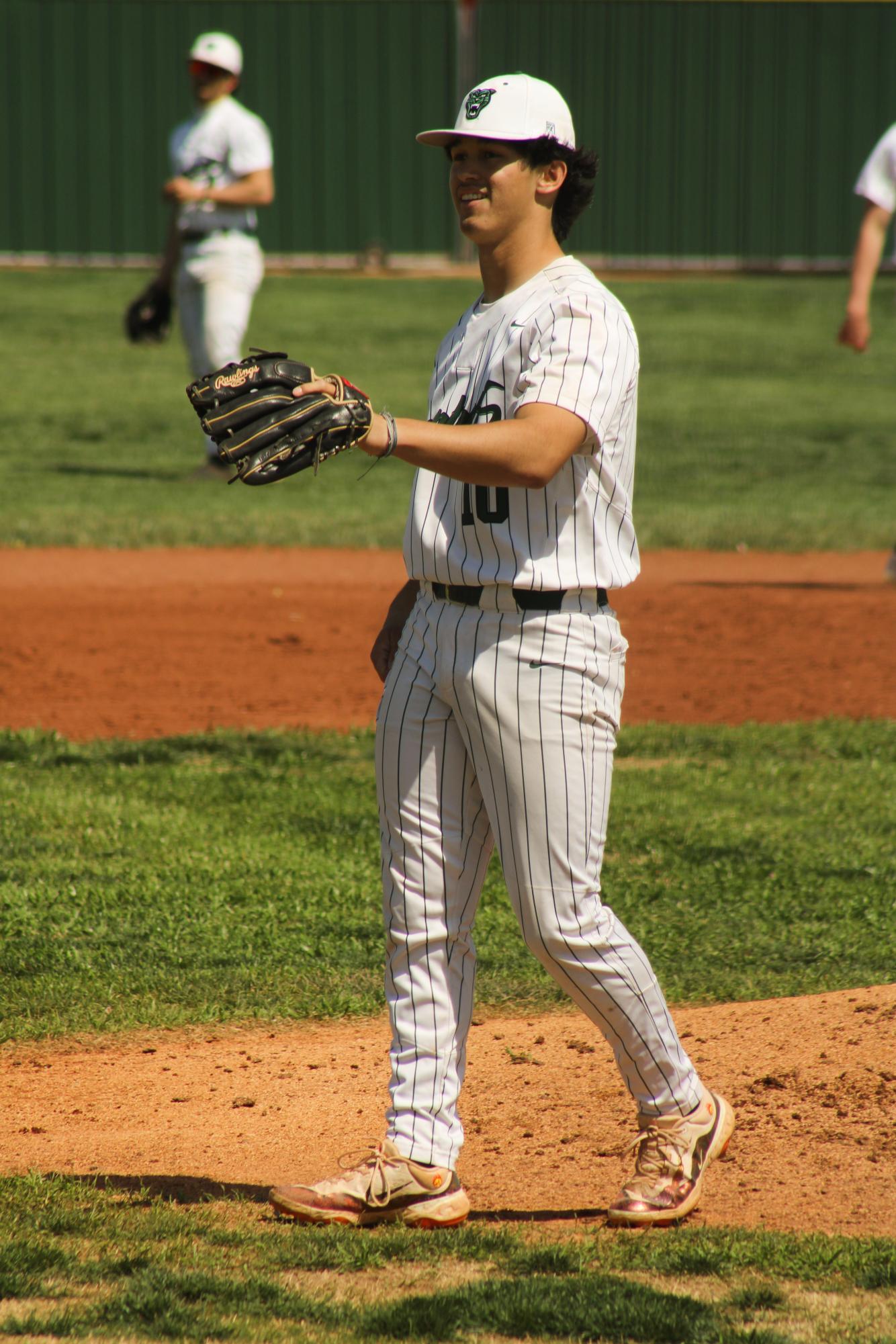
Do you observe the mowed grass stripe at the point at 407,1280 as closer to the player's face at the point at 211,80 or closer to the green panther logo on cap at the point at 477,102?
the green panther logo on cap at the point at 477,102

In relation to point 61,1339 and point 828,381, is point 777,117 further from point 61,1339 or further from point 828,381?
point 61,1339

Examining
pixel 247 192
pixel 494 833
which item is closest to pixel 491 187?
pixel 494 833

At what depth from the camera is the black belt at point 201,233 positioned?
36.0 feet

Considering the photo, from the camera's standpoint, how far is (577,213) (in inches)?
123

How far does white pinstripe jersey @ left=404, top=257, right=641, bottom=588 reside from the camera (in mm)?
2918

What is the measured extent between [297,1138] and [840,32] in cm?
2458

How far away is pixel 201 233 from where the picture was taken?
1100 centimetres

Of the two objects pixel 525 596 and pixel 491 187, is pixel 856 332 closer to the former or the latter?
pixel 491 187

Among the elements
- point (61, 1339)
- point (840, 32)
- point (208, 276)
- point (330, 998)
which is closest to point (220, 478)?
point (208, 276)

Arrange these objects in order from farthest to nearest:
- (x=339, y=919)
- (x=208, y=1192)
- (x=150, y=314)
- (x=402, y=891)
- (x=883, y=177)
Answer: (x=150, y=314) → (x=883, y=177) → (x=339, y=919) → (x=208, y=1192) → (x=402, y=891)

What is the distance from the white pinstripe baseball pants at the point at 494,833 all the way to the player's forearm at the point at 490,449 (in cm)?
27

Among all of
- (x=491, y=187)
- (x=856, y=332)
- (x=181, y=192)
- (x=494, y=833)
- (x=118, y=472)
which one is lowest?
(x=118, y=472)

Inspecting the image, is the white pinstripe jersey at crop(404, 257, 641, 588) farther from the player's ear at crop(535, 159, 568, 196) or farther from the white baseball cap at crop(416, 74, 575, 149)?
the white baseball cap at crop(416, 74, 575, 149)

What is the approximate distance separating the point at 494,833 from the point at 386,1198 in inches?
26.8
